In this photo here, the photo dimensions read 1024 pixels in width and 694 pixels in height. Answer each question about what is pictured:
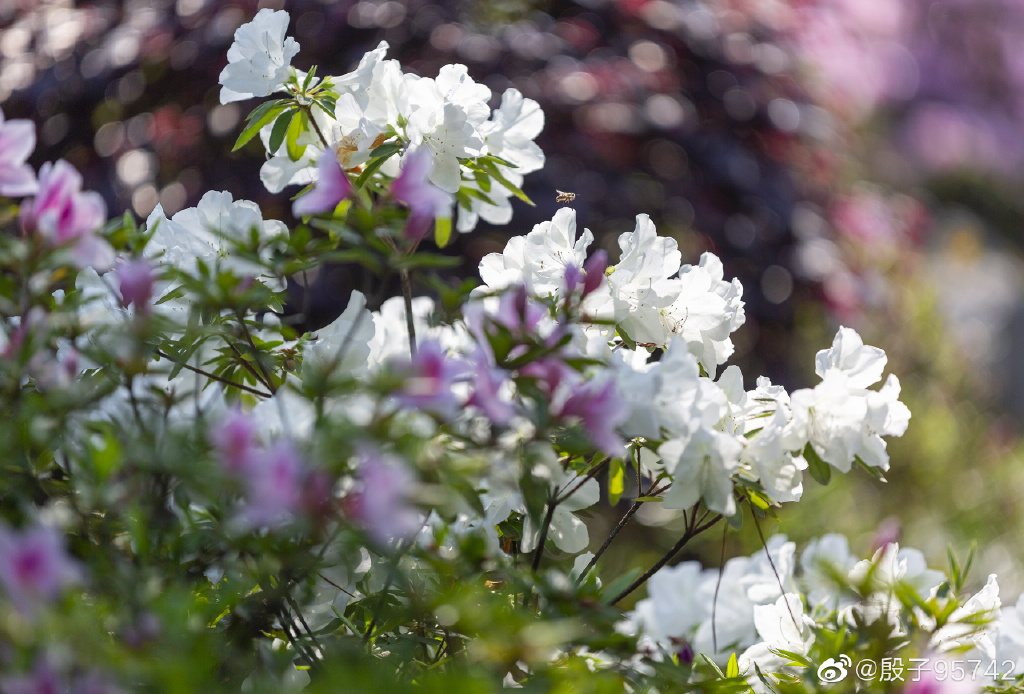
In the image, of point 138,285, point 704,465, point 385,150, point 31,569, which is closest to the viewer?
point 31,569

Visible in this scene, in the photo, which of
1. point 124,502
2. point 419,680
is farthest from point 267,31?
point 419,680

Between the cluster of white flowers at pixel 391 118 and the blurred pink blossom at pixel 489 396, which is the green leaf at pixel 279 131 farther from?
the blurred pink blossom at pixel 489 396

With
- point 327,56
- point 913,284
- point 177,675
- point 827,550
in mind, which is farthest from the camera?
point 913,284

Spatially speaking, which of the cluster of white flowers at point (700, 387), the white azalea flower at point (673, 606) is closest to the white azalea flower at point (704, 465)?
the cluster of white flowers at point (700, 387)

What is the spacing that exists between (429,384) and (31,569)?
204mm

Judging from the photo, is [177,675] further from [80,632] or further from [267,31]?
[267,31]

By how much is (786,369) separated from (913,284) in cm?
156

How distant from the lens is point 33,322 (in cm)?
48

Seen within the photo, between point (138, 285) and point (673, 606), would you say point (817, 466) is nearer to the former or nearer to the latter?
point (673, 606)

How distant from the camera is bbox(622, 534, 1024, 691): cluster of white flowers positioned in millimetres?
643

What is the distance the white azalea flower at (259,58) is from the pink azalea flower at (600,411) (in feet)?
1.48

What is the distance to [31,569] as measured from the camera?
36 cm

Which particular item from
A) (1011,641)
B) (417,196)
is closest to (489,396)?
(417,196)

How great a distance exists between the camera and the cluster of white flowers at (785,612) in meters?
0.64
